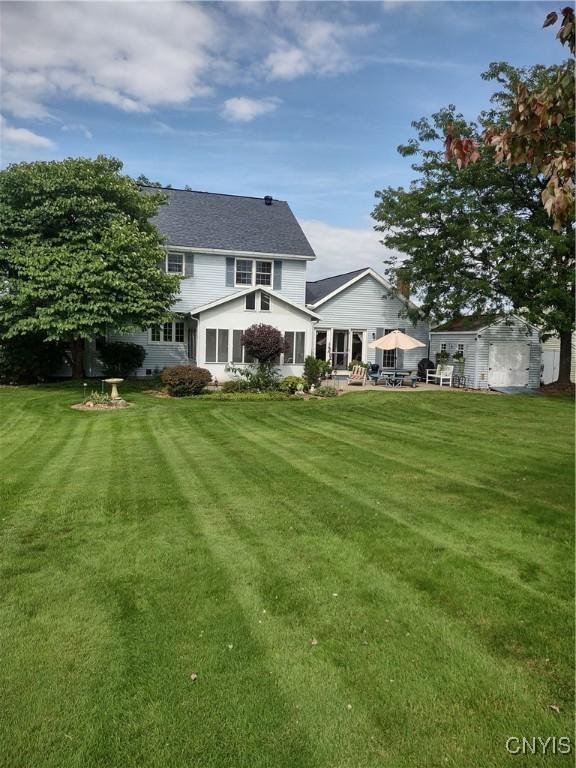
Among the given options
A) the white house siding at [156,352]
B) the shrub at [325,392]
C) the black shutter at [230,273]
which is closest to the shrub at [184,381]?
the shrub at [325,392]

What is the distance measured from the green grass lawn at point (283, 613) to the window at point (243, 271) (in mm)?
18156

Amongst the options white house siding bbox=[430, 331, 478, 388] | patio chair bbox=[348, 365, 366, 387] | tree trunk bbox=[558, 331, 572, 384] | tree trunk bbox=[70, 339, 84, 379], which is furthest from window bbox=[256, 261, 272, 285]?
tree trunk bbox=[558, 331, 572, 384]

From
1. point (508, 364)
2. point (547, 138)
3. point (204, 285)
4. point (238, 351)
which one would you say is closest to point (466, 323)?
point (508, 364)

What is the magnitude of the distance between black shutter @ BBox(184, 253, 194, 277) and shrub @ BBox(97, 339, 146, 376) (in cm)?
431

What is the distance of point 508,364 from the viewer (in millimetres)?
24359

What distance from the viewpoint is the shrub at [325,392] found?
19.9 metres

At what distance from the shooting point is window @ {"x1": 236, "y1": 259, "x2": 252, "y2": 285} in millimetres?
25656

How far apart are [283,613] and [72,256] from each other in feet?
55.1

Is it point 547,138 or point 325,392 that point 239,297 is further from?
point 547,138

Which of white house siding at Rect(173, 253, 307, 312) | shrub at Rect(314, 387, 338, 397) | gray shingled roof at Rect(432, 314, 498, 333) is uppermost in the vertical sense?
white house siding at Rect(173, 253, 307, 312)

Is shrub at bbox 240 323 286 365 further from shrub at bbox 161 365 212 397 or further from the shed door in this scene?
the shed door

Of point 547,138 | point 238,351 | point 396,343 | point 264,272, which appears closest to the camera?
point 547,138

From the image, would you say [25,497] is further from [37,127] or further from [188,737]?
[37,127]

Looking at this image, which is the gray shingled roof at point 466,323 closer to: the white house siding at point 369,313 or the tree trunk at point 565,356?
the white house siding at point 369,313
